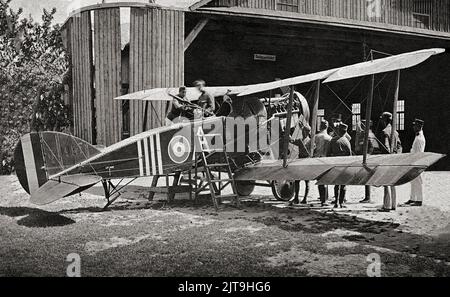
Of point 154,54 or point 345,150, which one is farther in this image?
point 154,54

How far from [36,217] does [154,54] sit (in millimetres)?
6421

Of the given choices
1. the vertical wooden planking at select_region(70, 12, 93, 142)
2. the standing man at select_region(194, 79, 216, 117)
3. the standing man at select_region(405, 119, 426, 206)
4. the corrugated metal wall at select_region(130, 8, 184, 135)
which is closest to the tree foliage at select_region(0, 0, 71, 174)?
the vertical wooden planking at select_region(70, 12, 93, 142)

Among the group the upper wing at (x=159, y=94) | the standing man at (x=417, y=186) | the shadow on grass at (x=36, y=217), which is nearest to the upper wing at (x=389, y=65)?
the standing man at (x=417, y=186)

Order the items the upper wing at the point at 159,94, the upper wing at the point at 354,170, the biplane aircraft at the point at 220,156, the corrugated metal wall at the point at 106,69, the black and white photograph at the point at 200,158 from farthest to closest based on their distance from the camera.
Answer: the corrugated metal wall at the point at 106,69 < the upper wing at the point at 159,94 < the biplane aircraft at the point at 220,156 < the upper wing at the point at 354,170 < the black and white photograph at the point at 200,158

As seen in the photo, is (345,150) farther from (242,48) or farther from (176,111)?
(242,48)

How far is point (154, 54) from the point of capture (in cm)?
1293

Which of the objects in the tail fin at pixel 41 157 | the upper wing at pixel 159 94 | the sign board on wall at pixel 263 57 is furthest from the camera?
the sign board on wall at pixel 263 57

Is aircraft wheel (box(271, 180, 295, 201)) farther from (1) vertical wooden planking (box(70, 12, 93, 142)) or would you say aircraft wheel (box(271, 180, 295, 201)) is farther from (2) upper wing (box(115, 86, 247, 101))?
(1) vertical wooden planking (box(70, 12, 93, 142))

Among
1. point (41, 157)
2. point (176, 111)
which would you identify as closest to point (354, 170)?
point (176, 111)

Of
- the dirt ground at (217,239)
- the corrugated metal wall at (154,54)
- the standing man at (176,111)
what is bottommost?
the dirt ground at (217,239)

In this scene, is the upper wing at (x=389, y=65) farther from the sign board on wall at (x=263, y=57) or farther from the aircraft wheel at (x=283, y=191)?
the sign board on wall at (x=263, y=57)

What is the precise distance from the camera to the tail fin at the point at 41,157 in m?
7.88

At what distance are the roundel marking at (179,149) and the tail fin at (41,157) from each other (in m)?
2.02
